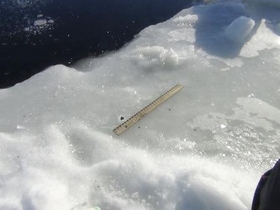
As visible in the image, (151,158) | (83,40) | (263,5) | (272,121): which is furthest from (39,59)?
(263,5)

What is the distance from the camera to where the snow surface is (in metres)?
2.90

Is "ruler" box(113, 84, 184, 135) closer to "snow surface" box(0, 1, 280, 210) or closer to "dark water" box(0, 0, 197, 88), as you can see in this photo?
"snow surface" box(0, 1, 280, 210)

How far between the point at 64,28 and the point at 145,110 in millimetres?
2352

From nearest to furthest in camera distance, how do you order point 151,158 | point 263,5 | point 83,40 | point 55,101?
point 151,158
point 55,101
point 83,40
point 263,5

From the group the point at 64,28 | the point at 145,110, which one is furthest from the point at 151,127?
the point at 64,28

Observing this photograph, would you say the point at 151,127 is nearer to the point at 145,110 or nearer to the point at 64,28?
the point at 145,110

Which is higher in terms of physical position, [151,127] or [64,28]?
[64,28]

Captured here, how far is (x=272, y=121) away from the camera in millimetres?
3771

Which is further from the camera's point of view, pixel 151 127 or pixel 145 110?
pixel 145 110

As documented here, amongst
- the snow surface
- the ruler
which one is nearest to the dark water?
the snow surface

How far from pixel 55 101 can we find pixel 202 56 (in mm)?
2227

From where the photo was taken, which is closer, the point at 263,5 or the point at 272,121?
the point at 272,121

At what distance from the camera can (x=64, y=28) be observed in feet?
17.6

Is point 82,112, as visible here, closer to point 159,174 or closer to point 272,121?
Result: point 159,174
